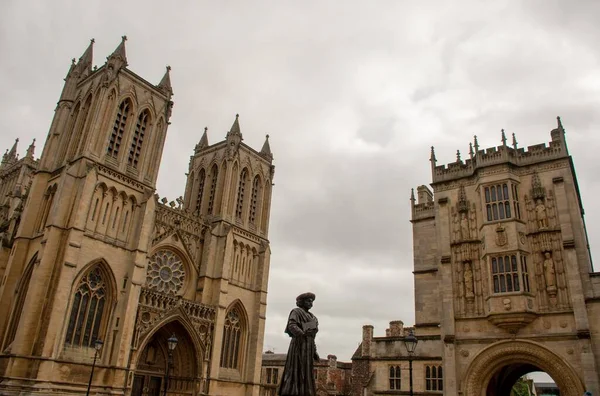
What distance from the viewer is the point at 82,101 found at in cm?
3506

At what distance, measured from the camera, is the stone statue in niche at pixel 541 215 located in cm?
2516

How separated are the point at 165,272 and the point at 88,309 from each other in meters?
7.60

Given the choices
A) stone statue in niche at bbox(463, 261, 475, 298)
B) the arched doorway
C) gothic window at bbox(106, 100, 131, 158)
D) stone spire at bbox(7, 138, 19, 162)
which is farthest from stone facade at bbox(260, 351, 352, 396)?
stone spire at bbox(7, 138, 19, 162)

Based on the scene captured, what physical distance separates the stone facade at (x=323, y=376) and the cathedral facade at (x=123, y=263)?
1499 cm

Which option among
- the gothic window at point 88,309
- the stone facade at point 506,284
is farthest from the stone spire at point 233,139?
the stone facade at point 506,284

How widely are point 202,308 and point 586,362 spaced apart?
80.1 feet

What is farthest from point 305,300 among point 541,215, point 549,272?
point 541,215

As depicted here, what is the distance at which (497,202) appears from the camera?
26438 mm

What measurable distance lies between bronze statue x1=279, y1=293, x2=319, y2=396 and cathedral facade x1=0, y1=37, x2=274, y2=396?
17240mm

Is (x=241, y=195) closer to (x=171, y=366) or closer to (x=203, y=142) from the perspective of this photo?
(x=203, y=142)

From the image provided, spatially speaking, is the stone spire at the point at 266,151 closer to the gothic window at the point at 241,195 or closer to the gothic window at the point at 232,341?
the gothic window at the point at 241,195

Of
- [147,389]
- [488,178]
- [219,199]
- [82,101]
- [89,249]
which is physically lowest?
[147,389]

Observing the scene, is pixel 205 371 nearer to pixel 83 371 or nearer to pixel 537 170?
pixel 83 371

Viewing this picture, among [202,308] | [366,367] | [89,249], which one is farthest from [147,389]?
[366,367]
